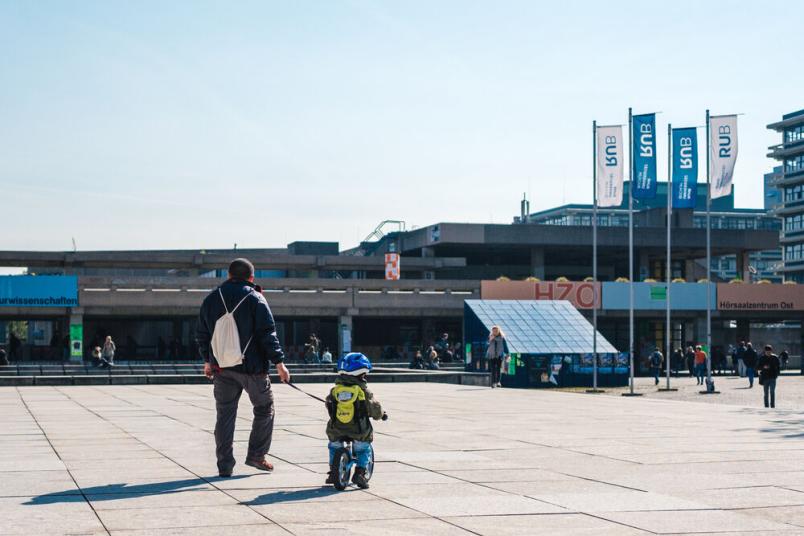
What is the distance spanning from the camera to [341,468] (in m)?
9.06

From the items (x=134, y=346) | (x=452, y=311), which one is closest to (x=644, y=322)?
(x=452, y=311)

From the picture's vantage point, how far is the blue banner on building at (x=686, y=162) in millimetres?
37750

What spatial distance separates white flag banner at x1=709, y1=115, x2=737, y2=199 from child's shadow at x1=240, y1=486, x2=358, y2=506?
3113 cm

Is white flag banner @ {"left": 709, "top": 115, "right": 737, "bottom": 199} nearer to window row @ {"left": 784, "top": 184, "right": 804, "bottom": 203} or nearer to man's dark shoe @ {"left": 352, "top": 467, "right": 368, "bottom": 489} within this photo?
man's dark shoe @ {"left": 352, "top": 467, "right": 368, "bottom": 489}

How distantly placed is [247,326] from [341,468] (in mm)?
1571

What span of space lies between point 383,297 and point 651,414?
128 ft

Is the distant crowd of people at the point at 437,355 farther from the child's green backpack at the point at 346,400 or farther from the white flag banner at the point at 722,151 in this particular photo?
the child's green backpack at the point at 346,400

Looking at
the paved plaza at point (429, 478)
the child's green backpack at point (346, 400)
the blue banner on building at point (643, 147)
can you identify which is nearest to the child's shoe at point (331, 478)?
the paved plaza at point (429, 478)

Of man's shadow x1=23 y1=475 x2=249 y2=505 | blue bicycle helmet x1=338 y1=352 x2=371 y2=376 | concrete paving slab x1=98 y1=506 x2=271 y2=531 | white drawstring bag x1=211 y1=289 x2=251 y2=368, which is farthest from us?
white drawstring bag x1=211 y1=289 x2=251 y2=368

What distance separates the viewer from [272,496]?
8.60 meters

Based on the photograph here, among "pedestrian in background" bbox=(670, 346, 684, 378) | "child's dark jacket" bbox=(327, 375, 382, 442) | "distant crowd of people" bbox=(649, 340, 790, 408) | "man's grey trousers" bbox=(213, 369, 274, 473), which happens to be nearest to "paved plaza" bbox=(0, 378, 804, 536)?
"man's grey trousers" bbox=(213, 369, 274, 473)

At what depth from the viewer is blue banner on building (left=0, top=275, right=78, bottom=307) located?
171ft

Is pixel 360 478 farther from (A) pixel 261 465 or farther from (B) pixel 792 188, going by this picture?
(B) pixel 792 188

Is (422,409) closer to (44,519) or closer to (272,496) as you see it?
(272,496)
